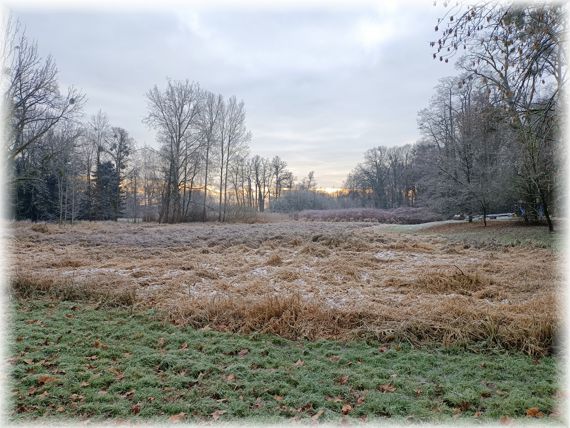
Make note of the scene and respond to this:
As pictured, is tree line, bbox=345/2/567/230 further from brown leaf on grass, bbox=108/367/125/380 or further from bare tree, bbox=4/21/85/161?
bare tree, bbox=4/21/85/161

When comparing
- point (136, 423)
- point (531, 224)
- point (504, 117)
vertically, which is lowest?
point (136, 423)

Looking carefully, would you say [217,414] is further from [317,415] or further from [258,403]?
[317,415]

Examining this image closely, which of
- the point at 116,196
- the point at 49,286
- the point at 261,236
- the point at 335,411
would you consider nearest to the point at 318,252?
the point at 261,236

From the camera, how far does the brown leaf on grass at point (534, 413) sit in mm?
2387

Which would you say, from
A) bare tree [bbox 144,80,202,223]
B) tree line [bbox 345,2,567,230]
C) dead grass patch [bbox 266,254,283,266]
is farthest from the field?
bare tree [bbox 144,80,202,223]

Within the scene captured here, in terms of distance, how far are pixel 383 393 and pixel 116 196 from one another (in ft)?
118

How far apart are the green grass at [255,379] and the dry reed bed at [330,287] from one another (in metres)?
0.34

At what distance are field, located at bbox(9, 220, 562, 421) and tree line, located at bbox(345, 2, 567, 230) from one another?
8.92 feet

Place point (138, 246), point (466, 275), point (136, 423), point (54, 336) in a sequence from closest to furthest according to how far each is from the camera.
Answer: point (136, 423)
point (54, 336)
point (466, 275)
point (138, 246)

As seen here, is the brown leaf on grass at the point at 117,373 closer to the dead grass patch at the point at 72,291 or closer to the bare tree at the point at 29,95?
the dead grass patch at the point at 72,291

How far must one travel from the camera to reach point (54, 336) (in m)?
3.95

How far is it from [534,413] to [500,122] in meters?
4.52

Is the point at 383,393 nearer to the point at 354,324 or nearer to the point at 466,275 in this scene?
the point at 354,324

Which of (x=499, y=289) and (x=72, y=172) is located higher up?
(x=72, y=172)
